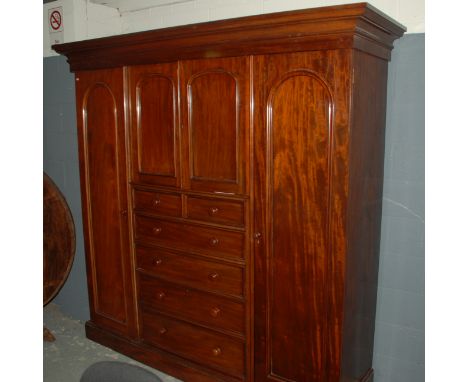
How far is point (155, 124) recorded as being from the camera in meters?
2.47

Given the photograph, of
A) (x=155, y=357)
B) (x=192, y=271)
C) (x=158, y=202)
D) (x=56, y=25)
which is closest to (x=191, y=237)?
(x=192, y=271)

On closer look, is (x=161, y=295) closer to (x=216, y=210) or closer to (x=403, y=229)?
(x=216, y=210)

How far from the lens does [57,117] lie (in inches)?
138

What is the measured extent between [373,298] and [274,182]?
0.92 m

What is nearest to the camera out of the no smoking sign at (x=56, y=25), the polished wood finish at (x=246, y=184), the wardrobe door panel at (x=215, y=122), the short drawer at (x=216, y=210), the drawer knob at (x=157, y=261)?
the polished wood finish at (x=246, y=184)

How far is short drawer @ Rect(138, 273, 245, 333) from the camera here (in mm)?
2348

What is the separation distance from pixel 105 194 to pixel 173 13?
1354mm

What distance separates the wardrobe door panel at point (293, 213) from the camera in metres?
1.93

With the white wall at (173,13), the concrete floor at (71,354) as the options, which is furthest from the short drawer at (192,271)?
the white wall at (173,13)

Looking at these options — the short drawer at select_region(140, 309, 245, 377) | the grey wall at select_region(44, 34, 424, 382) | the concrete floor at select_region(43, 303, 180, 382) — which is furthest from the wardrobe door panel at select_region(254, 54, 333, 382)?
the concrete floor at select_region(43, 303, 180, 382)

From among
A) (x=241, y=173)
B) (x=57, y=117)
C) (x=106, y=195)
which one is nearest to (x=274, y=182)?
(x=241, y=173)

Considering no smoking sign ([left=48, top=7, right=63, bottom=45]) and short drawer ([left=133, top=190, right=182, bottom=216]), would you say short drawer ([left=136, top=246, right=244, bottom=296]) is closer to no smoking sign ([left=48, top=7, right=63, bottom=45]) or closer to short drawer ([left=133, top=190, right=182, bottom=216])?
short drawer ([left=133, top=190, right=182, bottom=216])

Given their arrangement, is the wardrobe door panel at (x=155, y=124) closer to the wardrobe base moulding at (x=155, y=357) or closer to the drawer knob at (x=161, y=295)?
the drawer knob at (x=161, y=295)

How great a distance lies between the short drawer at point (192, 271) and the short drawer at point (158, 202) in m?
0.26
